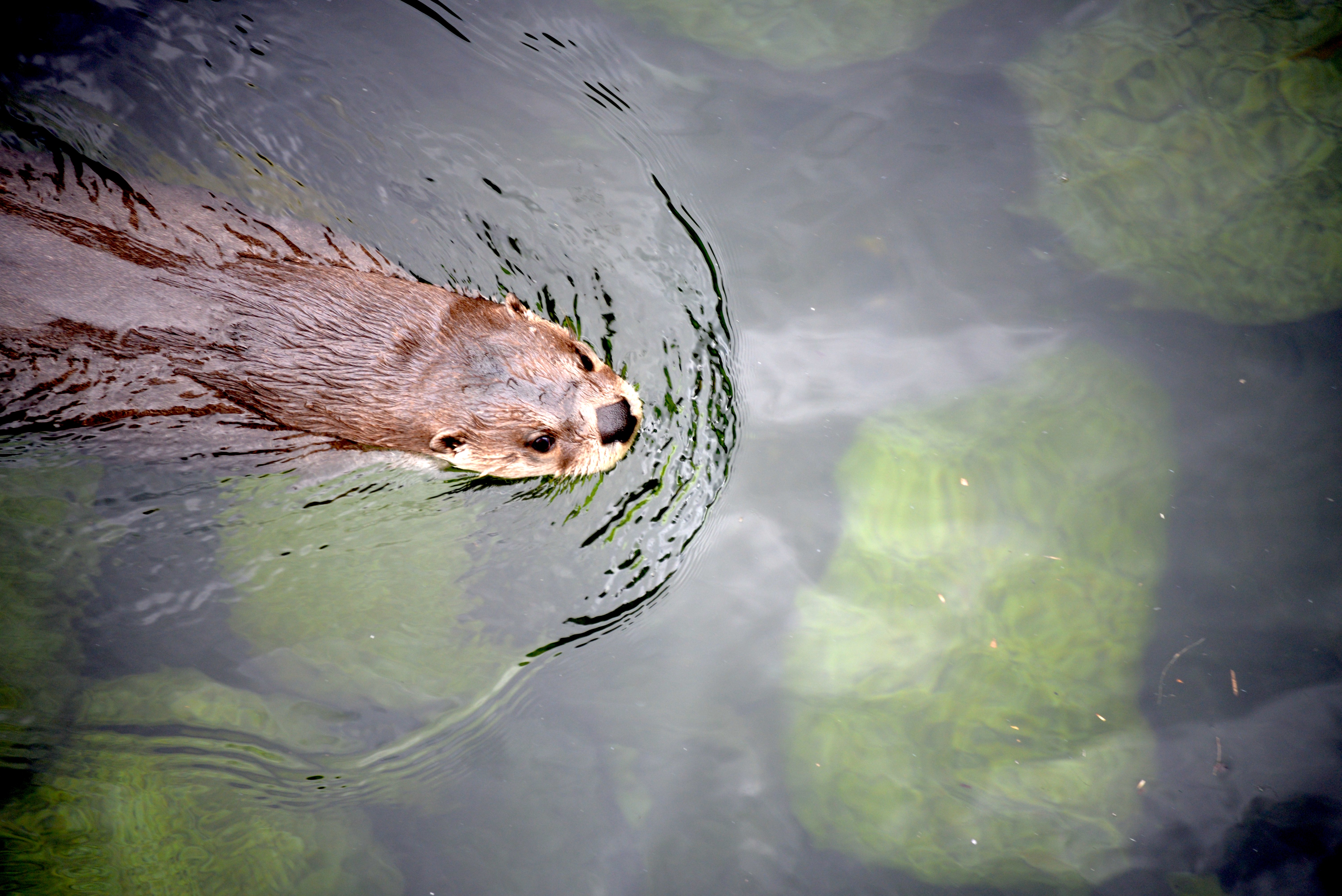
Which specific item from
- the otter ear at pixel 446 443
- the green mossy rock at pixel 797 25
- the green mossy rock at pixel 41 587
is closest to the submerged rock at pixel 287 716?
the green mossy rock at pixel 41 587

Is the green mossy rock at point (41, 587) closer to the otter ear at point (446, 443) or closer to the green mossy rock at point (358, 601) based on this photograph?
the green mossy rock at point (358, 601)

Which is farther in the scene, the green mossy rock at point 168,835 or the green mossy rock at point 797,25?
the green mossy rock at point 797,25

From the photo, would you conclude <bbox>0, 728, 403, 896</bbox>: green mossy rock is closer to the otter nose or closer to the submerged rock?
the submerged rock

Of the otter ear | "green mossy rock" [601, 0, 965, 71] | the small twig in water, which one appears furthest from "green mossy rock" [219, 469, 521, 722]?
the small twig in water

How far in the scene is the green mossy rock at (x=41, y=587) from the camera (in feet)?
10.9

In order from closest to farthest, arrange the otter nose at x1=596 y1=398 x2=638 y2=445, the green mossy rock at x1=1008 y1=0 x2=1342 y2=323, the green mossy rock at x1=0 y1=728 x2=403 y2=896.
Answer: the green mossy rock at x1=0 y1=728 x2=403 y2=896
the otter nose at x1=596 y1=398 x2=638 y2=445
the green mossy rock at x1=1008 y1=0 x2=1342 y2=323

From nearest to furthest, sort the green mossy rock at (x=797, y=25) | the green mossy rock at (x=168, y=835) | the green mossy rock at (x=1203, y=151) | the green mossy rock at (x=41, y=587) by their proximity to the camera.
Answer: the green mossy rock at (x=168, y=835)
the green mossy rock at (x=41, y=587)
the green mossy rock at (x=1203, y=151)
the green mossy rock at (x=797, y=25)

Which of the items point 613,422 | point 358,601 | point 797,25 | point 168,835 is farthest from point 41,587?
point 797,25

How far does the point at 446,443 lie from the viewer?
339 centimetres

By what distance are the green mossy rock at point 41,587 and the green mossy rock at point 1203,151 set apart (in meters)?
4.73

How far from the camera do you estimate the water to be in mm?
3246

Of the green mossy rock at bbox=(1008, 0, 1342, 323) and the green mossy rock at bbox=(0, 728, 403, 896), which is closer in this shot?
the green mossy rock at bbox=(0, 728, 403, 896)

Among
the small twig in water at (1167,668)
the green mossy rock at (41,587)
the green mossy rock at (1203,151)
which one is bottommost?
the green mossy rock at (41,587)

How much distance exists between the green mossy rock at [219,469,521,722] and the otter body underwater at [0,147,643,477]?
1.28 feet
